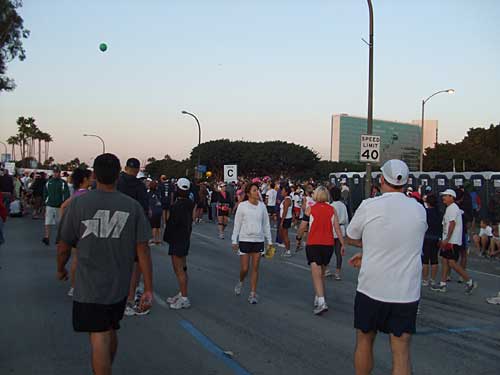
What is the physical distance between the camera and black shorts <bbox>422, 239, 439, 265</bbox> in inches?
391

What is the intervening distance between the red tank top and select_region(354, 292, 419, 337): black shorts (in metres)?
4.06

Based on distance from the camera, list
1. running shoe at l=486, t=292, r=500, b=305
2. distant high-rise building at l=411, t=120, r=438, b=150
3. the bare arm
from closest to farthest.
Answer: the bare arm
running shoe at l=486, t=292, r=500, b=305
distant high-rise building at l=411, t=120, r=438, b=150

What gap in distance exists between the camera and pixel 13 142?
356 ft

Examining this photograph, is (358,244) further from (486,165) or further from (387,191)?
(486,165)

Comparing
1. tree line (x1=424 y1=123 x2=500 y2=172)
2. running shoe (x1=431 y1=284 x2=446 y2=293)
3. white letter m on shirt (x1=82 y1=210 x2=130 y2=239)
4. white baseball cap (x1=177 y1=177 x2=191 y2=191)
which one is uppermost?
tree line (x1=424 y1=123 x2=500 y2=172)

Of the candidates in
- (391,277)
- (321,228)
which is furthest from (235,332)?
(391,277)

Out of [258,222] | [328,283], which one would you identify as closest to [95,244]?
[258,222]

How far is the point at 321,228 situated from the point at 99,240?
4.88 metres

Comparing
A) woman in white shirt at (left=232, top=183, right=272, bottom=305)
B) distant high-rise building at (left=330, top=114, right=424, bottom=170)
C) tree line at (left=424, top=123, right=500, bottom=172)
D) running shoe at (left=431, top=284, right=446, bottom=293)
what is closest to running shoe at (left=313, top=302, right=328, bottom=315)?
woman in white shirt at (left=232, top=183, right=272, bottom=305)

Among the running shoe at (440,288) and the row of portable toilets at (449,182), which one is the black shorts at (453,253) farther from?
the row of portable toilets at (449,182)

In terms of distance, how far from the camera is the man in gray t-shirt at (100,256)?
158 inches

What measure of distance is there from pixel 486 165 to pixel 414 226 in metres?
59.7

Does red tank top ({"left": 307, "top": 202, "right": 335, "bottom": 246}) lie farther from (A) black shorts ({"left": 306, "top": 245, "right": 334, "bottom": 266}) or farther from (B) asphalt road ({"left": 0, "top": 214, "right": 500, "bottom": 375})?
(B) asphalt road ({"left": 0, "top": 214, "right": 500, "bottom": 375})

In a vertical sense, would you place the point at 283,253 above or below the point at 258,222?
below
